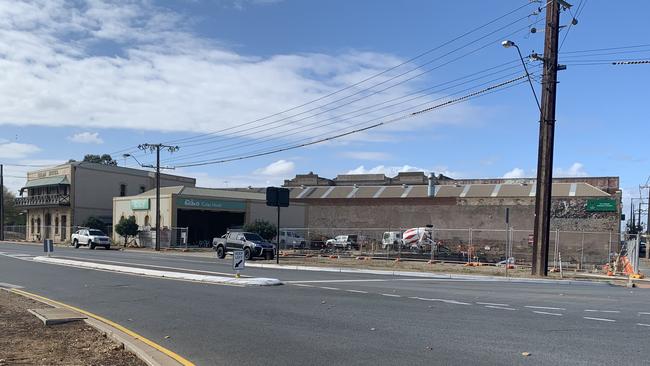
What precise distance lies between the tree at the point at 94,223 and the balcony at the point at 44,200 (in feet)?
14.8

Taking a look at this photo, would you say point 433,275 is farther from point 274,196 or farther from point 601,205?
point 601,205

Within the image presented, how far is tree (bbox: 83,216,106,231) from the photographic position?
67000 millimetres

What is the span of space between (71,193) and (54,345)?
67.5 m

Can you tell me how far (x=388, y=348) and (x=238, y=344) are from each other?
2272mm

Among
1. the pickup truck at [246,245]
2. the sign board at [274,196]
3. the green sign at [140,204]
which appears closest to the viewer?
the sign board at [274,196]

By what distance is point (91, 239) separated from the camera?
50.4 m

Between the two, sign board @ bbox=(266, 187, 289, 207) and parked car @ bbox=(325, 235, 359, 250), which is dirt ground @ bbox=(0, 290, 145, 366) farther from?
parked car @ bbox=(325, 235, 359, 250)

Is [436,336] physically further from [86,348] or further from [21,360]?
[21,360]

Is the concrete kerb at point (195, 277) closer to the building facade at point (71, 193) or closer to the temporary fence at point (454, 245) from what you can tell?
the temporary fence at point (454, 245)

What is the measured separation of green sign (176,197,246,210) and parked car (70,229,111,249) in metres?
8.66

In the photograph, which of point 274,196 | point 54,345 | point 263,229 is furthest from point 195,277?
point 263,229

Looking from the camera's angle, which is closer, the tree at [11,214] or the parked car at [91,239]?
the parked car at [91,239]

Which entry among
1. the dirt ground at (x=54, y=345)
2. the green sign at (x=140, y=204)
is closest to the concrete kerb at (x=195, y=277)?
the dirt ground at (x=54, y=345)

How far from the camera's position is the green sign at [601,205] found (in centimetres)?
5738
